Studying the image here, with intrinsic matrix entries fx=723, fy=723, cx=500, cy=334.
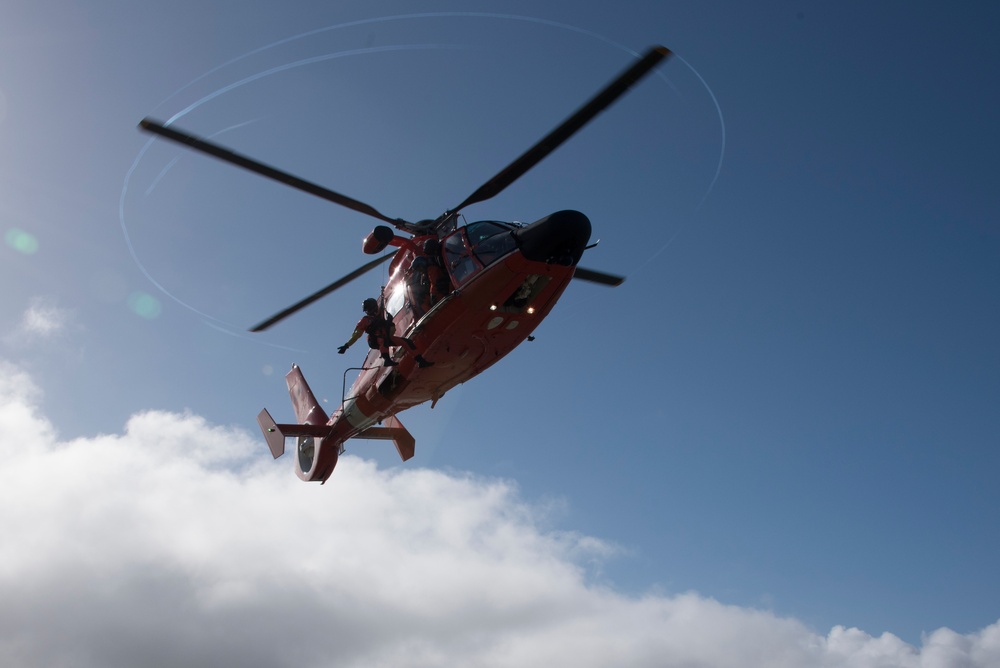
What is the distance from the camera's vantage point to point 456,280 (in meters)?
15.5

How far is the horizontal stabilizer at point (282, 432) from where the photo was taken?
20922 mm

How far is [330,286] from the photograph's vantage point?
736 inches

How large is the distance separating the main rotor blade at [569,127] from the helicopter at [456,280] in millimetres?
19

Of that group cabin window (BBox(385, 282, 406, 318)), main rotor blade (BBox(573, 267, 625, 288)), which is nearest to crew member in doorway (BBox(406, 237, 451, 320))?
cabin window (BBox(385, 282, 406, 318))

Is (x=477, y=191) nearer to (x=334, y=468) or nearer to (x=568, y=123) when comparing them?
(x=568, y=123)

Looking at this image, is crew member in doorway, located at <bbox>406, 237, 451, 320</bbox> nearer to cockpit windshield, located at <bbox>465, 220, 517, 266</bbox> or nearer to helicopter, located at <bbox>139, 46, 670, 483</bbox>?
helicopter, located at <bbox>139, 46, 670, 483</bbox>

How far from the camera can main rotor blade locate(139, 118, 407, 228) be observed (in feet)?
45.2

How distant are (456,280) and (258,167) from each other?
183 inches

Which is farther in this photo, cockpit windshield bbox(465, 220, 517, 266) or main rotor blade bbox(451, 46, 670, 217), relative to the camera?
cockpit windshield bbox(465, 220, 517, 266)

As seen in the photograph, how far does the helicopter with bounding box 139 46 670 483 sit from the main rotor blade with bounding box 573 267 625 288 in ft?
0.09

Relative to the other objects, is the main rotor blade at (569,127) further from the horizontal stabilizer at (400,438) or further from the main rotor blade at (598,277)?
the horizontal stabilizer at (400,438)

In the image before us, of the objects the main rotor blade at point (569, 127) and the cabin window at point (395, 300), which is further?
the cabin window at point (395, 300)

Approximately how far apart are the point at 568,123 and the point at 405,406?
906 centimetres

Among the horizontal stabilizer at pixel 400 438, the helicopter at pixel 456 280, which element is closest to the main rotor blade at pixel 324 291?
the helicopter at pixel 456 280
